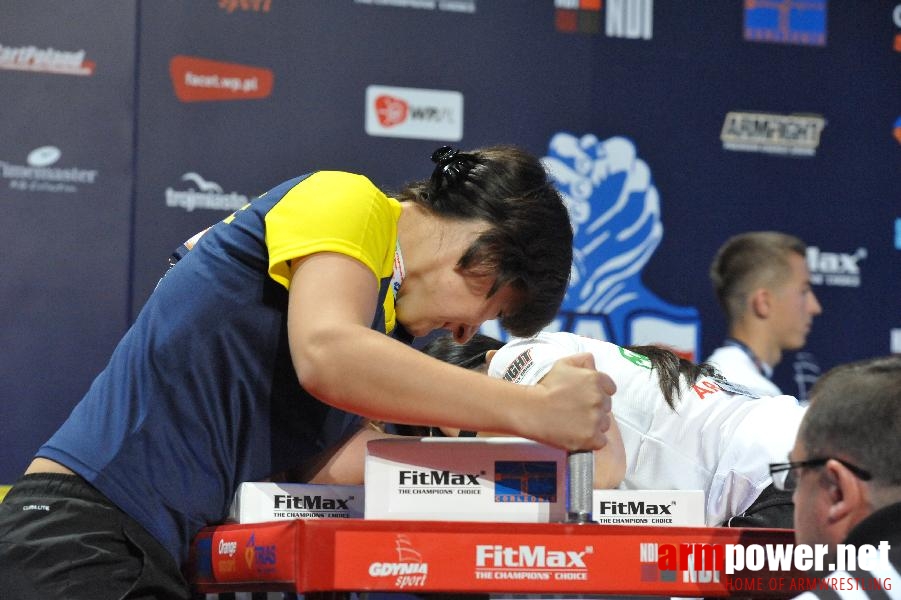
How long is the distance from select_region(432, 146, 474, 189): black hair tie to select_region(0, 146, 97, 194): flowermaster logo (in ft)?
7.67

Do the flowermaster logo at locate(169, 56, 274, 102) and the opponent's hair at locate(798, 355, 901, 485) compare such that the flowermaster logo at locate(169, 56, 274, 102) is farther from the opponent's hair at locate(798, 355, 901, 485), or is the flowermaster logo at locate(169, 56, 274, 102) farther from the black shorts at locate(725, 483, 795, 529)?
the opponent's hair at locate(798, 355, 901, 485)

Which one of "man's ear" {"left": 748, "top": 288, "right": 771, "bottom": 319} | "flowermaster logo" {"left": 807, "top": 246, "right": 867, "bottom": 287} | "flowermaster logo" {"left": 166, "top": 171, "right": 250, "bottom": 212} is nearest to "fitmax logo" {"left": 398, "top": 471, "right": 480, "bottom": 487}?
"flowermaster logo" {"left": 166, "top": 171, "right": 250, "bottom": 212}

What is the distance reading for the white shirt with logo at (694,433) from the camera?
6.93 ft

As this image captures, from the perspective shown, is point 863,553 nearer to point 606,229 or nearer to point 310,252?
point 310,252

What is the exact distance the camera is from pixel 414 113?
4.03m

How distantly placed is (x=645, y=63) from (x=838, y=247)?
3.37ft

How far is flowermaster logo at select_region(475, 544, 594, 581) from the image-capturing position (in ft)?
4.12

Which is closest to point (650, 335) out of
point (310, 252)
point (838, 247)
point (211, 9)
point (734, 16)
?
point (838, 247)

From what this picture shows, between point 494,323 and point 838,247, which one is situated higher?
point 838,247

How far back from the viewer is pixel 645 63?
4.28 meters

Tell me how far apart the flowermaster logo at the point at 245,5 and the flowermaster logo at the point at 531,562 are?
3028mm

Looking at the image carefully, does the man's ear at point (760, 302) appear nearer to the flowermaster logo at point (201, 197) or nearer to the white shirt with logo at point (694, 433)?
the flowermaster logo at point (201, 197)

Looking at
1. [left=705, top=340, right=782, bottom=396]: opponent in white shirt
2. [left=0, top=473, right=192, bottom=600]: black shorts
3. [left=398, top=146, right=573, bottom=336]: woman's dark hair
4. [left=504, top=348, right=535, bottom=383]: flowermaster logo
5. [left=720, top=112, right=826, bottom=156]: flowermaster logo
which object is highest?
[left=720, top=112, right=826, bottom=156]: flowermaster logo

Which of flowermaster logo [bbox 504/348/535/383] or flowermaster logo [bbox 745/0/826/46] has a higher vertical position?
flowermaster logo [bbox 745/0/826/46]
